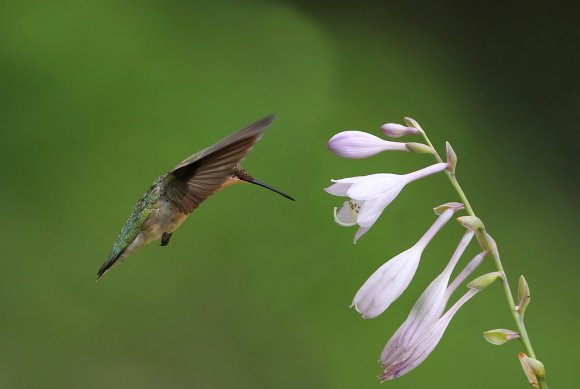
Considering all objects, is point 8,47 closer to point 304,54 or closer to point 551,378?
point 304,54

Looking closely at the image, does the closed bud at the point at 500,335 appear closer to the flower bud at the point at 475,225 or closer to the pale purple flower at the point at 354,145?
the flower bud at the point at 475,225

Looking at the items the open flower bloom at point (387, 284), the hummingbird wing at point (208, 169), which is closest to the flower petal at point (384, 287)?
the open flower bloom at point (387, 284)

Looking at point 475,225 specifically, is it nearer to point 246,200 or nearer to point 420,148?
point 420,148

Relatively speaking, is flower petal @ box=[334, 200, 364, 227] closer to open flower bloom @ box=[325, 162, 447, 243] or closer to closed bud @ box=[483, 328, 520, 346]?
open flower bloom @ box=[325, 162, 447, 243]

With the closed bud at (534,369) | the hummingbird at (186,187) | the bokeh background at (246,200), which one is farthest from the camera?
the bokeh background at (246,200)

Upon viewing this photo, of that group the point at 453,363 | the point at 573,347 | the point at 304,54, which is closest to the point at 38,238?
the point at 304,54

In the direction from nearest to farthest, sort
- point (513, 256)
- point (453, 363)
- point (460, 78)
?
1. point (453, 363)
2. point (513, 256)
3. point (460, 78)
